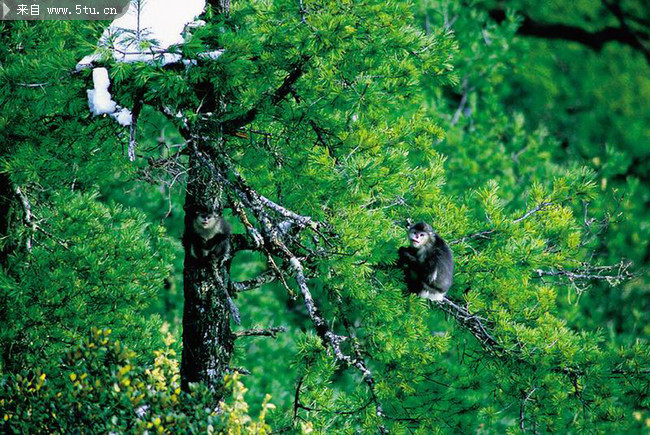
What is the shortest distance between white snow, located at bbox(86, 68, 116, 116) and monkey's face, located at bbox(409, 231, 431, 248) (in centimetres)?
249

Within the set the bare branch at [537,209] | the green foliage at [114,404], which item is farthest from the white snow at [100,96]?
the bare branch at [537,209]

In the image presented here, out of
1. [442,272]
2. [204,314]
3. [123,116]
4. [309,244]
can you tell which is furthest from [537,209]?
[123,116]

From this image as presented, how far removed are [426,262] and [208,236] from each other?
67.4 inches

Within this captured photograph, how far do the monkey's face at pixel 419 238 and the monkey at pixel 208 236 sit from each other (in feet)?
4.85

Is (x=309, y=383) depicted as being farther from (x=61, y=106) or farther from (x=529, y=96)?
(x=529, y=96)

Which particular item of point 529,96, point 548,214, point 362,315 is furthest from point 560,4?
point 362,315

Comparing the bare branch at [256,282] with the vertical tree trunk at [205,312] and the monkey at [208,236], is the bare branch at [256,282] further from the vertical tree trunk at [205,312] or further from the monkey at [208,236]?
the monkey at [208,236]

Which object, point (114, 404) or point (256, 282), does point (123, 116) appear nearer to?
point (256, 282)

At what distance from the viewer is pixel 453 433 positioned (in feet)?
20.2

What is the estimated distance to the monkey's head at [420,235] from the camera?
5629 mm

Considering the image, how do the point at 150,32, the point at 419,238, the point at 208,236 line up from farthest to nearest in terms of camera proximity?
the point at 419,238 → the point at 208,236 → the point at 150,32

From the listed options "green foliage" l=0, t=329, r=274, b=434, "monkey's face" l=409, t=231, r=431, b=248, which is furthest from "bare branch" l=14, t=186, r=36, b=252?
"monkey's face" l=409, t=231, r=431, b=248

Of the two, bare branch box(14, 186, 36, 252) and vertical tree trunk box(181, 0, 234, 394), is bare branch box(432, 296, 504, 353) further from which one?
bare branch box(14, 186, 36, 252)

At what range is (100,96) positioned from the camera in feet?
15.9
